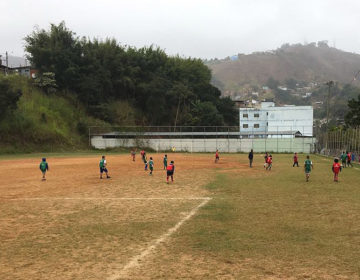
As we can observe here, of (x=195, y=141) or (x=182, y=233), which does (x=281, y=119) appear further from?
(x=182, y=233)

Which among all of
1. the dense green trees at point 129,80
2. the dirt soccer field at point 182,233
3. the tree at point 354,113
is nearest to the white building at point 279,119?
the dense green trees at point 129,80

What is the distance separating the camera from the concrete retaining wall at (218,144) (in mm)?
63750

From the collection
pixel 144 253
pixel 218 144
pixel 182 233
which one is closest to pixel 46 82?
pixel 218 144

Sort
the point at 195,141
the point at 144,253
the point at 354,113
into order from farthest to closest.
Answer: the point at 195,141
the point at 354,113
the point at 144,253

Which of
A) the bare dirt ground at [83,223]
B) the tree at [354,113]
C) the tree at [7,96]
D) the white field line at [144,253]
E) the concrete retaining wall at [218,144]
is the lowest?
the bare dirt ground at [83,223]

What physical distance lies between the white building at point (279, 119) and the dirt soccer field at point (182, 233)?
67804 millimetres

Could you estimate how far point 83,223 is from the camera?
39.0 feet

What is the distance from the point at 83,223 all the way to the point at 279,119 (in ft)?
274

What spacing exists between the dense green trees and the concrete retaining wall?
12.0 meters

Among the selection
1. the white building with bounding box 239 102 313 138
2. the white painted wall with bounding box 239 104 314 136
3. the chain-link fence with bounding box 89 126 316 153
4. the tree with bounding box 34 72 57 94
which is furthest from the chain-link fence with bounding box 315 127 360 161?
the tree with bounding box 34 72 57 94

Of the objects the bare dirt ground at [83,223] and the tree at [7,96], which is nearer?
the bare dirt ground at [83,223]

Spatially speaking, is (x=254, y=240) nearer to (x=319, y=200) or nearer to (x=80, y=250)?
(x=80, y=250)

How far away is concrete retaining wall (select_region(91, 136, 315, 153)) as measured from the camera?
63750 millimetres

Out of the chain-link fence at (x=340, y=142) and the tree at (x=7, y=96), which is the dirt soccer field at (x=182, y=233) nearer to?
the chain-link fence at (x=340, y=142)
